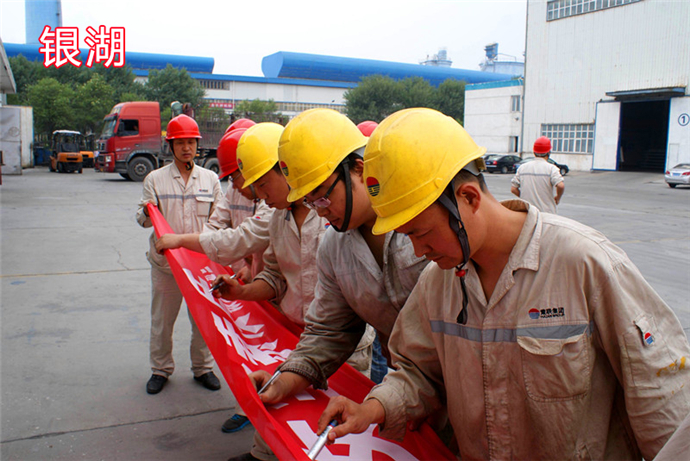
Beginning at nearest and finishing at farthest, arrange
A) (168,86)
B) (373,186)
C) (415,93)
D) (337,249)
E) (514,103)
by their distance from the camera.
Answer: (373,186) < (337,249) < (514,103) < (168,86) < (415,93)

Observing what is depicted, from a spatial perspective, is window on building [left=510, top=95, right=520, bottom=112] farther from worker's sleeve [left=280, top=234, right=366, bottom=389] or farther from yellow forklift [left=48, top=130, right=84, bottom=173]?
worker's sleeve [left=280, top=234, right=366, bottom=389]

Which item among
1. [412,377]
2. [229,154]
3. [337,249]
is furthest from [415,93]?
[412,377]

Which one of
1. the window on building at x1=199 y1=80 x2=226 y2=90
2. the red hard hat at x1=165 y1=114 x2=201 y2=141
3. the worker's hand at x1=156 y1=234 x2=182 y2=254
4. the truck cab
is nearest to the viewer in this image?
the worker's hand at x1=156 y1=234 x2=182 y2=254

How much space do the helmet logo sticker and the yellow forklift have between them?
30358 mm

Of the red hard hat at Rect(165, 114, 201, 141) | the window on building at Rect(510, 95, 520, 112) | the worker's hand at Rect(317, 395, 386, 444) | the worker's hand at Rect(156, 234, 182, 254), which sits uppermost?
the window on building at Rect(510, 95, 520, 112)

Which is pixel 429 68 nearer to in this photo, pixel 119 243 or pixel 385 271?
pixel 119 243

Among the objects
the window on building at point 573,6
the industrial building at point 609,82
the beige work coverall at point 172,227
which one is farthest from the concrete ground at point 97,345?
the window on building at point 573,6

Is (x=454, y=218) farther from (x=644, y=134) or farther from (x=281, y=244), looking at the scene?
(x=644, y=134)

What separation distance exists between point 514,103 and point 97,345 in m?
43.1

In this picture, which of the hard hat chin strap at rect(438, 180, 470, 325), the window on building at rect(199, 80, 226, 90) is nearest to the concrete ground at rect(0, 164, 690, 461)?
the hard hat chin strap at rect(438, 180, 470, 325)

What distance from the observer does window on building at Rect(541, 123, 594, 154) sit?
1413 inches

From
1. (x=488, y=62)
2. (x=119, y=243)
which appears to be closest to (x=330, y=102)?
(x=488, y=62)

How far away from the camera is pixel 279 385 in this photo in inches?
80.7

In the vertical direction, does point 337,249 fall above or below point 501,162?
below
